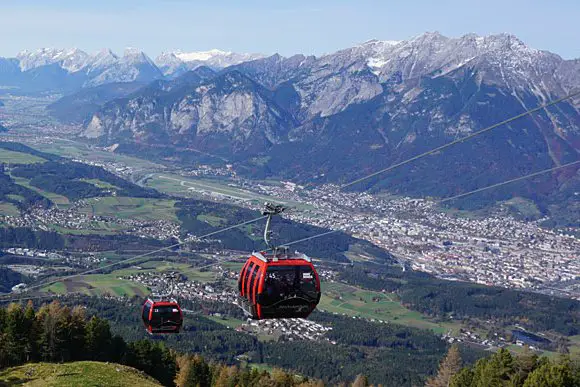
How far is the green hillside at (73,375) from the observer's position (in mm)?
37938

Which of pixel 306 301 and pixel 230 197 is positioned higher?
pixel 306 301

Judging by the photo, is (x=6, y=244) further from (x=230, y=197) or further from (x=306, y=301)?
(x=306, y=301)

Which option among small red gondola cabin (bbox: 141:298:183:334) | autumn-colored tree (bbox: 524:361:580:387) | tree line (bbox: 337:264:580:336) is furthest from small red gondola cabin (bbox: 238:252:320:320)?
tree line (bbox: 337:264:580:336)

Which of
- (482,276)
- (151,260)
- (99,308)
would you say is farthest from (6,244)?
(482,276)

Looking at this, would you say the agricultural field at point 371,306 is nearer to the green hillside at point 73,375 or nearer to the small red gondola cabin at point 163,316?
the green hillside at point 73,375

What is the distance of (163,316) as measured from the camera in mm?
37531

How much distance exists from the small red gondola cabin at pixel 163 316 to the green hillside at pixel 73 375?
397 cm

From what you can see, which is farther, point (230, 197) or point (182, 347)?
point (230, 197)

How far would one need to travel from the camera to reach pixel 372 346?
85000mm

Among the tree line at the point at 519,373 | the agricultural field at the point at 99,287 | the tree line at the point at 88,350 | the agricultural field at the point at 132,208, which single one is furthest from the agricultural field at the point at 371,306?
the agricultural field at the point at 132,208

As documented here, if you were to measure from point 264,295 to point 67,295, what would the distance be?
7105cm

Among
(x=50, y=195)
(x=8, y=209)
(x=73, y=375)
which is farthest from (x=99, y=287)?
(x=50, y=195)

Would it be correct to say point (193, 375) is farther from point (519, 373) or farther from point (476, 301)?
point (476, 301)

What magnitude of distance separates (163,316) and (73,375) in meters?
6.22
